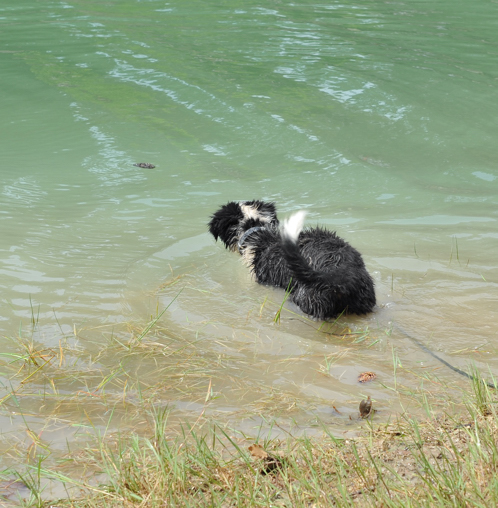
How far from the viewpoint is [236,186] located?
770 cm

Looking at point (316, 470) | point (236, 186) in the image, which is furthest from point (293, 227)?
point (236, 186)

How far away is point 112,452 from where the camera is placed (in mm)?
2918

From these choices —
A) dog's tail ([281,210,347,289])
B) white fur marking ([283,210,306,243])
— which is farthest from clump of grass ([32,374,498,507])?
white fur marking ([283,210,306,243])

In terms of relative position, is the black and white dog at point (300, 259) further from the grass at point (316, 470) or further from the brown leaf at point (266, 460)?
the brown leaf at point (266, 460)

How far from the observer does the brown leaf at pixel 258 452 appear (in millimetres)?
2817

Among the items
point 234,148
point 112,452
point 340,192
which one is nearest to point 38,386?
point 112,452

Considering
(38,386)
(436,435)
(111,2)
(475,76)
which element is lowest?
(38,386)

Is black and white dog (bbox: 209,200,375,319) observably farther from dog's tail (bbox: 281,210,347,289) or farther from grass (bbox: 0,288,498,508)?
grass (bbox: 0,288,498,508)

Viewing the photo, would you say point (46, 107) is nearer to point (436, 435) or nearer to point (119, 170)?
point (119, 170)

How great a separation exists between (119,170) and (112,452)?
5690 millimetres

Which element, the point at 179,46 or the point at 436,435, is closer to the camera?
the point at 436,435

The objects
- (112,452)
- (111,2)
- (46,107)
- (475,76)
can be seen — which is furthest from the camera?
(111,2)

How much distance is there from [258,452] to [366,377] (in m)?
1.11

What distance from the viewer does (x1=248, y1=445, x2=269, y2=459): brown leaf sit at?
9.24 feet
